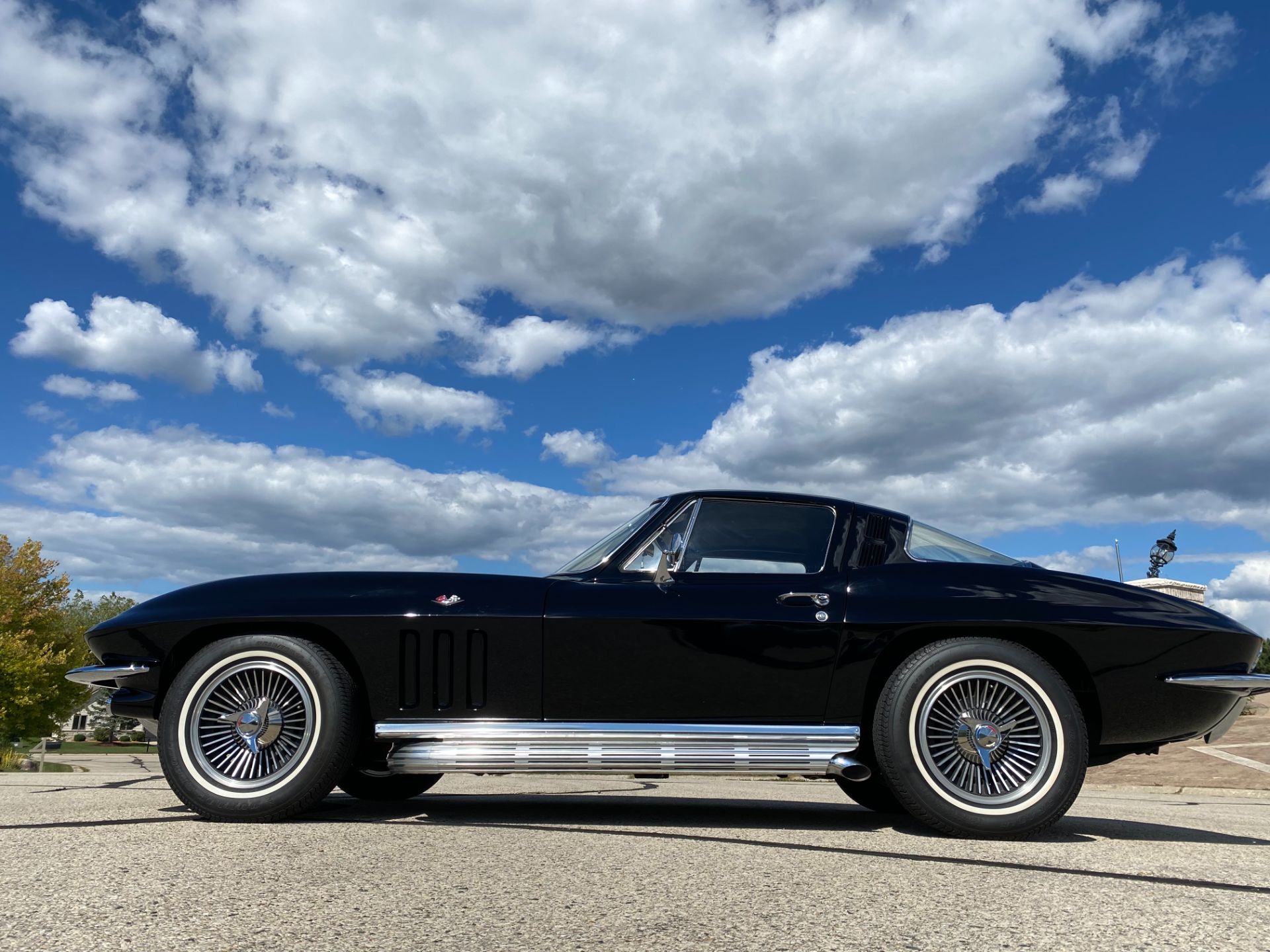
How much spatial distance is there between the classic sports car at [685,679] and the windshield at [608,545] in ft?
0.70

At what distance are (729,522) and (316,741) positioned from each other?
→ 203cm

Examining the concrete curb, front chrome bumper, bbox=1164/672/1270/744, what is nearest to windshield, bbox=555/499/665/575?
front chrome bumper, bbox=1164/672/1270/744

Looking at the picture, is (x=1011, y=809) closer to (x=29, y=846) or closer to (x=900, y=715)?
(x=900, y=715)

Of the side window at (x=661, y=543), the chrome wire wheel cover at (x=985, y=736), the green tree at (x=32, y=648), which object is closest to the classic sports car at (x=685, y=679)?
the chrome wire wheel cover at (x=985, y=736)

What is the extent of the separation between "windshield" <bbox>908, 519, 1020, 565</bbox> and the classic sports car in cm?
14

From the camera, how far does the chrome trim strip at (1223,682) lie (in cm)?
359

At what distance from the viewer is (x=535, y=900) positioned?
2186 mm

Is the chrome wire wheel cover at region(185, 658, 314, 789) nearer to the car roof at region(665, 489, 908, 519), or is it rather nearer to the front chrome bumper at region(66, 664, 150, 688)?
the front chrome bumper at region(66, 664, 150, 688)

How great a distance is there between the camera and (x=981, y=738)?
11.5 ft

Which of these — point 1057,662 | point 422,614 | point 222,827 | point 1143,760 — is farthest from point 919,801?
point 1143,760

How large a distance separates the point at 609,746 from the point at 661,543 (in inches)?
37.9

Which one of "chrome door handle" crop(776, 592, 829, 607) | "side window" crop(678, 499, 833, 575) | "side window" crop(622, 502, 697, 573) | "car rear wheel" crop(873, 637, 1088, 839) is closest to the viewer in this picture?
"car rear wheel" crop(873, 637, 1088, 839)

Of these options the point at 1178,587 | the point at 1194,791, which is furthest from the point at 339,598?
the point at 1178,587

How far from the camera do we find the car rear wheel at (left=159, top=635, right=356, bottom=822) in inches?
137
